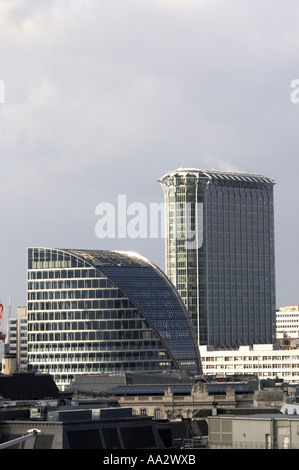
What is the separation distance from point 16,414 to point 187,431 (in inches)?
1635
